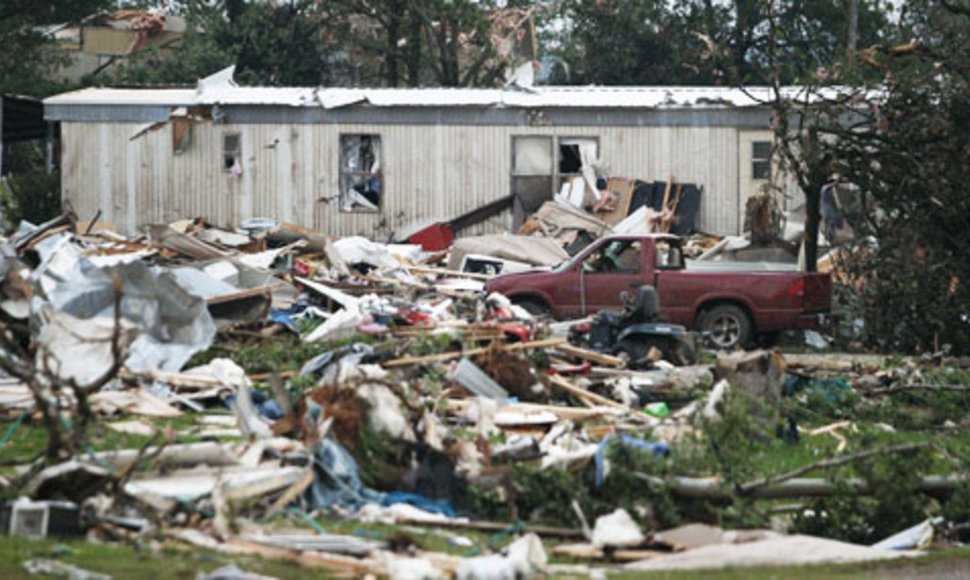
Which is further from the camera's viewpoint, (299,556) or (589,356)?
(589,356)

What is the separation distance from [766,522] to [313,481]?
10.8 ft

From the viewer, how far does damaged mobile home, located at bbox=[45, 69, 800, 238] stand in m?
29.6

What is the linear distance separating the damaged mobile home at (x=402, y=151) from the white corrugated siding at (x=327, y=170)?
0.09 ft

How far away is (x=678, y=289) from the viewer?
21.3 metres

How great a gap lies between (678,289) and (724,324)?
85 centimetres

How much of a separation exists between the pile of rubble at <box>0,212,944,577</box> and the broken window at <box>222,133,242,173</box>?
920 cm

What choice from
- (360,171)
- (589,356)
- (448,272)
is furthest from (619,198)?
(589,356)

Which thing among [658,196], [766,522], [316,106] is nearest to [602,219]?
[658,196]

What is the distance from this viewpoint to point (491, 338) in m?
15.7

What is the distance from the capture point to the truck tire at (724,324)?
21.3m

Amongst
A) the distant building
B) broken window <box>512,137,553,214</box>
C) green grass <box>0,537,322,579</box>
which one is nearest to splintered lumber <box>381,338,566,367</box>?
green grass <box>0,537,322,579</box>

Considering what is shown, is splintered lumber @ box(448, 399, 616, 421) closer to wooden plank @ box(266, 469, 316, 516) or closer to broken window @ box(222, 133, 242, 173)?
wooden plank @ box(266, 469, 316, 516)

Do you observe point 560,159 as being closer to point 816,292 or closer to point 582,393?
point 816,292

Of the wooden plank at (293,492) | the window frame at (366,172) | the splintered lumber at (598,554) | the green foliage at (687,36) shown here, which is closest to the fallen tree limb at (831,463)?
the splintered lumber at (598,554)
